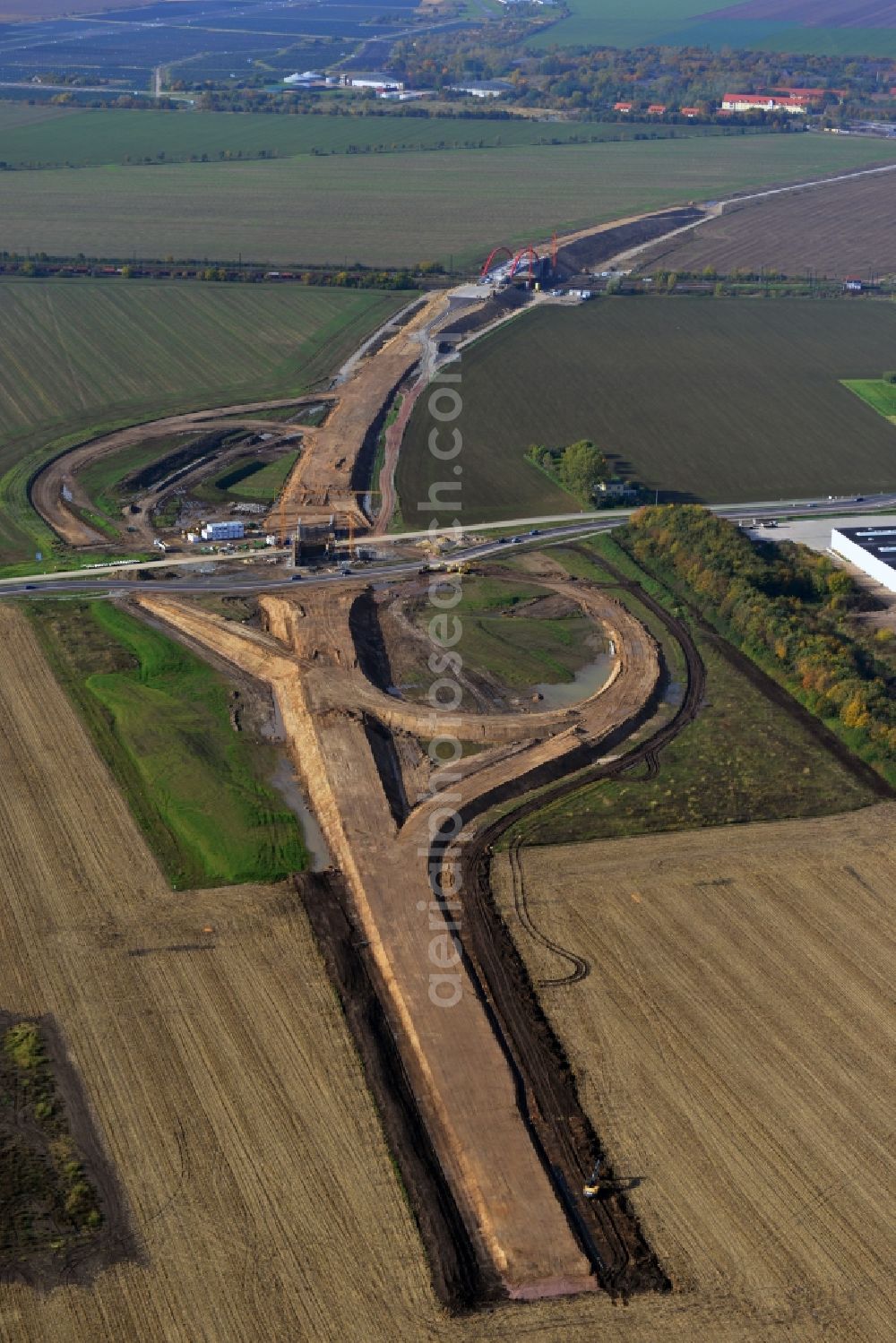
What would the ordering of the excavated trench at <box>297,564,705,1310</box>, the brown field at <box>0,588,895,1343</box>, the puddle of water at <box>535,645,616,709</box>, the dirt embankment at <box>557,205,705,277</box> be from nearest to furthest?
the brown field at <box>0,588,895,1343</box>, the excavated trench at <box>297,564,705,1310</box>, the puddle of water at <box>535,645,616,709</box>, the dirt embankment at <box>557,205,705,277</box>

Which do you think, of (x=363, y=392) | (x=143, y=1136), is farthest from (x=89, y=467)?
(x=143, y=1136)

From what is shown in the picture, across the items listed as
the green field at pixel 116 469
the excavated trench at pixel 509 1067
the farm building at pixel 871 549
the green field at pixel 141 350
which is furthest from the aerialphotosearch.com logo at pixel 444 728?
the farm building at pixel 871 549

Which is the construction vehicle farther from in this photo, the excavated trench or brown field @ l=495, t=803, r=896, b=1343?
brown field @ l=495, t=803, r=896, b=1343

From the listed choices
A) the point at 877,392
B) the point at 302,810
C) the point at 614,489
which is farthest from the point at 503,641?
the point at 877,392

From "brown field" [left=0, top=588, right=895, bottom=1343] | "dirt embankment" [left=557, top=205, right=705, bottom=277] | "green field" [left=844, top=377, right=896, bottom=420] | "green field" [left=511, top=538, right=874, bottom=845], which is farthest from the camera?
"dirt embankment" [left=557, top=205, right=705, bottom=277]

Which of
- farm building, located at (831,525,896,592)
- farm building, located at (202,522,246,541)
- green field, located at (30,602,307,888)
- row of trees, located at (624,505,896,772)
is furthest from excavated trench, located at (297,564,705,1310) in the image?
farm building, located at (831,525,896,592)

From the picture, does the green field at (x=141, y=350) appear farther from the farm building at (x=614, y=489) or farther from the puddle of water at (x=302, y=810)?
the puddle of water at (x=302, y=810)

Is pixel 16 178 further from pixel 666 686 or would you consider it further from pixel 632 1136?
pixel 632 1136
